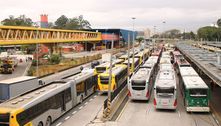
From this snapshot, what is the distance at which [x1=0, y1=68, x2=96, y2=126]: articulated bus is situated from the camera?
1902 cm

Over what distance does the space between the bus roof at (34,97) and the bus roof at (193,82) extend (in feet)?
34.1

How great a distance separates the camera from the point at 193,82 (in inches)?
1168

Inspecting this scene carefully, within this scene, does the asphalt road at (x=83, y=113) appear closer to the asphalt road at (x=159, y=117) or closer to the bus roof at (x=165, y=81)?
the asphalt road at (x=159, y=117)

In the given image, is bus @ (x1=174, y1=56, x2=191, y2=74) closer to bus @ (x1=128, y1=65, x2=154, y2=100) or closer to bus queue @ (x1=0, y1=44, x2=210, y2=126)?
bus queue @ (x1=0, y1=44, x2=210, y2=126)

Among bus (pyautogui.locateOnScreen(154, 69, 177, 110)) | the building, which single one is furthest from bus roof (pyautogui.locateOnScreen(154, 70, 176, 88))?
the building

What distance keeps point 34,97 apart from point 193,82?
14551 millimetres

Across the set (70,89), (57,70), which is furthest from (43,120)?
(57,70)

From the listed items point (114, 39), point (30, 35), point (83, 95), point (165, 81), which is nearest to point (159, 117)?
point (165, 81)

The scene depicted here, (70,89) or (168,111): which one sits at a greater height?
(70,89)

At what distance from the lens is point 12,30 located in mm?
47375

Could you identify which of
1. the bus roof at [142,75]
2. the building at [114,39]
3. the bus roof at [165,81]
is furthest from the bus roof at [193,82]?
the building at [114,39]

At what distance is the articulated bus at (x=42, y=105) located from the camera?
749 inches

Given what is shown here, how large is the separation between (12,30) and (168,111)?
27566 millimetres

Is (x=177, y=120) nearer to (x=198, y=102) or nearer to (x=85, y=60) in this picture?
(x=198, y=102)
